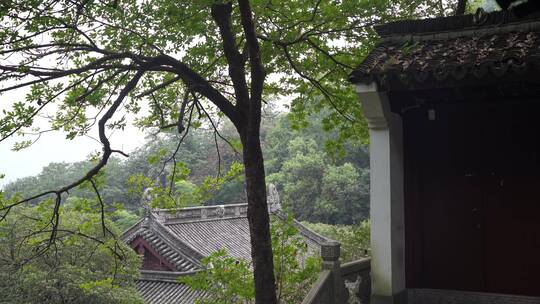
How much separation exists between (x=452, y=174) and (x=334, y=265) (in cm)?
149

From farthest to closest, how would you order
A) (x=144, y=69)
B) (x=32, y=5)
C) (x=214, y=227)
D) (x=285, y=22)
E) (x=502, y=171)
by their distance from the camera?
(x=214, y=227) → (x=285, y=22) → (x=502, y=171) → (x=144, y=69) → (x=32, y=5)

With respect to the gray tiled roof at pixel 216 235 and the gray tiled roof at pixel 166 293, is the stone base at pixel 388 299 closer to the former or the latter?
the gray tiled roof at pixel 166 293

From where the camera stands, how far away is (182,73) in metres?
4.84

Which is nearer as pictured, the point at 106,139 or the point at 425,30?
the point at 106,139

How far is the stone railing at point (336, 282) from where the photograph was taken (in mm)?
5079

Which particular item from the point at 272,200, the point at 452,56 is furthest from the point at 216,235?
the point at 452,56

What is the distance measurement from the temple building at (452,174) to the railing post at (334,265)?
1.06 feet

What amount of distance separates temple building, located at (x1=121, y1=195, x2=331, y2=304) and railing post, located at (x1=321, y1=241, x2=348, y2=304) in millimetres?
10352

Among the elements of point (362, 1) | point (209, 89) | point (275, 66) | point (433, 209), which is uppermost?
point (362, 1)

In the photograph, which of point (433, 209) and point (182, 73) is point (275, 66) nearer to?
point (182, 73)

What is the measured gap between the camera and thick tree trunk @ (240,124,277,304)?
4.53 metres

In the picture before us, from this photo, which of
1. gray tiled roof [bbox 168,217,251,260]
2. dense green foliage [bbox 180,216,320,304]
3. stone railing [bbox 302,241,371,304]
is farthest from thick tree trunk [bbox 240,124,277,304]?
gray tiled roof [bbox 168,217,251,260]

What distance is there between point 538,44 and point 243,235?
60.3 ft

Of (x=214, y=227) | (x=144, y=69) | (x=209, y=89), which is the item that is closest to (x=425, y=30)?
(x=209, y=89)
